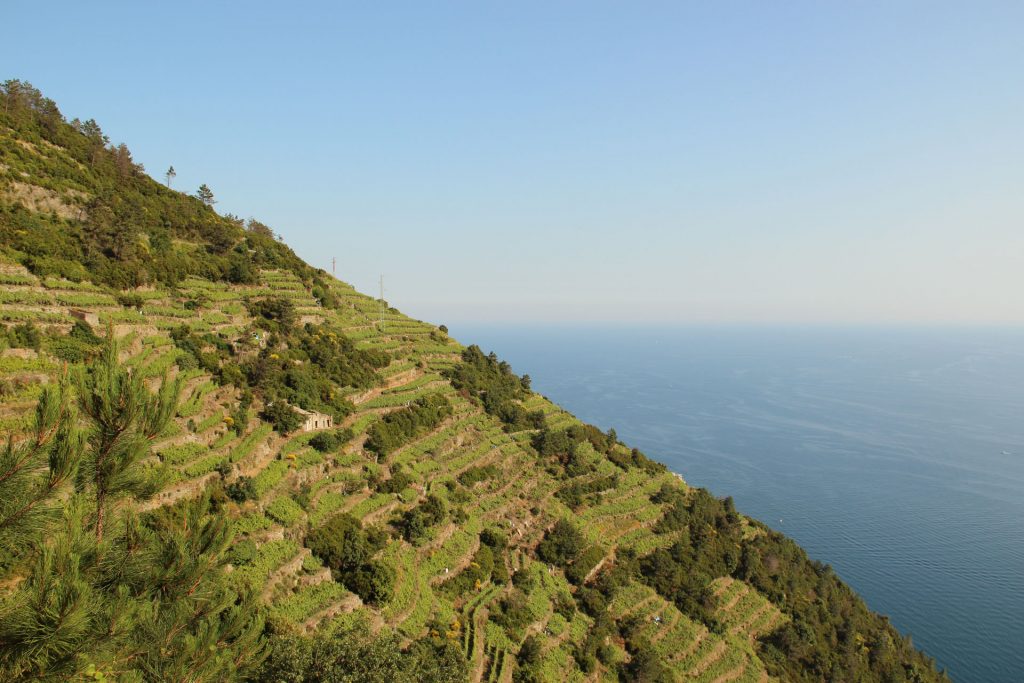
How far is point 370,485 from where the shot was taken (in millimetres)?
35844

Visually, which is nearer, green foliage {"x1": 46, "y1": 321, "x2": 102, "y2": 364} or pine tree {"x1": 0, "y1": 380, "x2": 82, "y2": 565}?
pine tree {"x1": 0, "y1": 380, "x2": 82, "y2": 565}

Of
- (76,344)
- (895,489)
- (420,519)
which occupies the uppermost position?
(76,344)

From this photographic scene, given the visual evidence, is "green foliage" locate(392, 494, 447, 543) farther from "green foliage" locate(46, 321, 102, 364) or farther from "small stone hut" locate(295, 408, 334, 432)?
"green foliage" locate(46, 321, 102, 364)

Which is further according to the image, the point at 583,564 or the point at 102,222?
the point at 583,564

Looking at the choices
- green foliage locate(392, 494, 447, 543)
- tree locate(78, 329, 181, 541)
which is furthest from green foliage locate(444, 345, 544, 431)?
tree locate(78, 329, 181, 541)

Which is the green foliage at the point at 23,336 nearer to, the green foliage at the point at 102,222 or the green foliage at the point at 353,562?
the green foliage at the point at 102,222

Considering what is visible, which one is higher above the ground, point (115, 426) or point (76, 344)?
point (115, 426)

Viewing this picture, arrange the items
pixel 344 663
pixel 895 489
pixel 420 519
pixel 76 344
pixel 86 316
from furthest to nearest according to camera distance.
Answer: pixel 895 489 < pixel 420 519 < pixel 86 316 < pixel 76 344 < pixel 344 663

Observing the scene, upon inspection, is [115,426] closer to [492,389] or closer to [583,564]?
[583,564]

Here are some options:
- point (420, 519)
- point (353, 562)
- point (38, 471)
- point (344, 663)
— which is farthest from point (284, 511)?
point (38, 471)

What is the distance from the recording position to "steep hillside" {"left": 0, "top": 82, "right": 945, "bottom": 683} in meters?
27.1

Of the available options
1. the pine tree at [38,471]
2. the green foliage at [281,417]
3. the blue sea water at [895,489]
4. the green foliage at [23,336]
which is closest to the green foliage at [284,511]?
the green foliage at [281,417]

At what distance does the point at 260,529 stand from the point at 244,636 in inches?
644

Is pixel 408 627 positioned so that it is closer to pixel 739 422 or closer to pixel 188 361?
pixel 188 361
